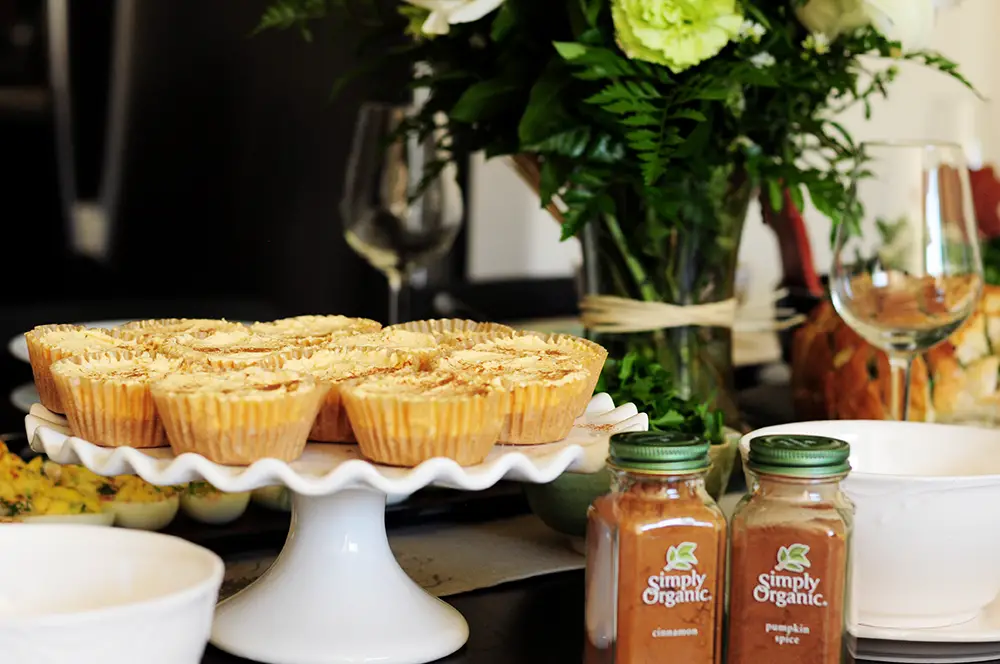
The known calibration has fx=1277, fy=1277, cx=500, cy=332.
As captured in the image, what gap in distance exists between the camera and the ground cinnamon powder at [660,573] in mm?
617

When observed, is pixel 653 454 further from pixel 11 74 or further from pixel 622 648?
pixel 11 74

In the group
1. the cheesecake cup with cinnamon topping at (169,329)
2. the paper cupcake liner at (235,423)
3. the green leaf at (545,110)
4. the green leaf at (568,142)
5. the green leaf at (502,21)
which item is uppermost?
the green leaf at (502,21)

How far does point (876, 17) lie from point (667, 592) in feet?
1.80

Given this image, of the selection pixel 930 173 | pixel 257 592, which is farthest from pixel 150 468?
pixel 930 173

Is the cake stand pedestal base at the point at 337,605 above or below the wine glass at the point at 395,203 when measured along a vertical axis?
below

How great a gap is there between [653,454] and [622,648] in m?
0.10

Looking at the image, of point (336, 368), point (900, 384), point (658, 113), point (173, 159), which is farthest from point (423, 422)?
point (173, 159)

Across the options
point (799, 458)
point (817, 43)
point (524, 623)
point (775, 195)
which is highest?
point (817, 43)

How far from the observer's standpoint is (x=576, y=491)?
0.86m

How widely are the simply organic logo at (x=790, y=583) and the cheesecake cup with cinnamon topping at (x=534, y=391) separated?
0.46 feet

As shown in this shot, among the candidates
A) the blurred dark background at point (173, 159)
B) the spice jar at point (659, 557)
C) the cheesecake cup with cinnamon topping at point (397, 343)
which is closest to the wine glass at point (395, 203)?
the cheesecake cup with cinnamon topping at point (397, 343)

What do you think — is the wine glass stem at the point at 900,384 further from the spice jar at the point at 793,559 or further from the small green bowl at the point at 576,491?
the spice jar at the point at 793,559

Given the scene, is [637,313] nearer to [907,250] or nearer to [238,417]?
[907,250]

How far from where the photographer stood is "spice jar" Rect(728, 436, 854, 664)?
2.05ft
